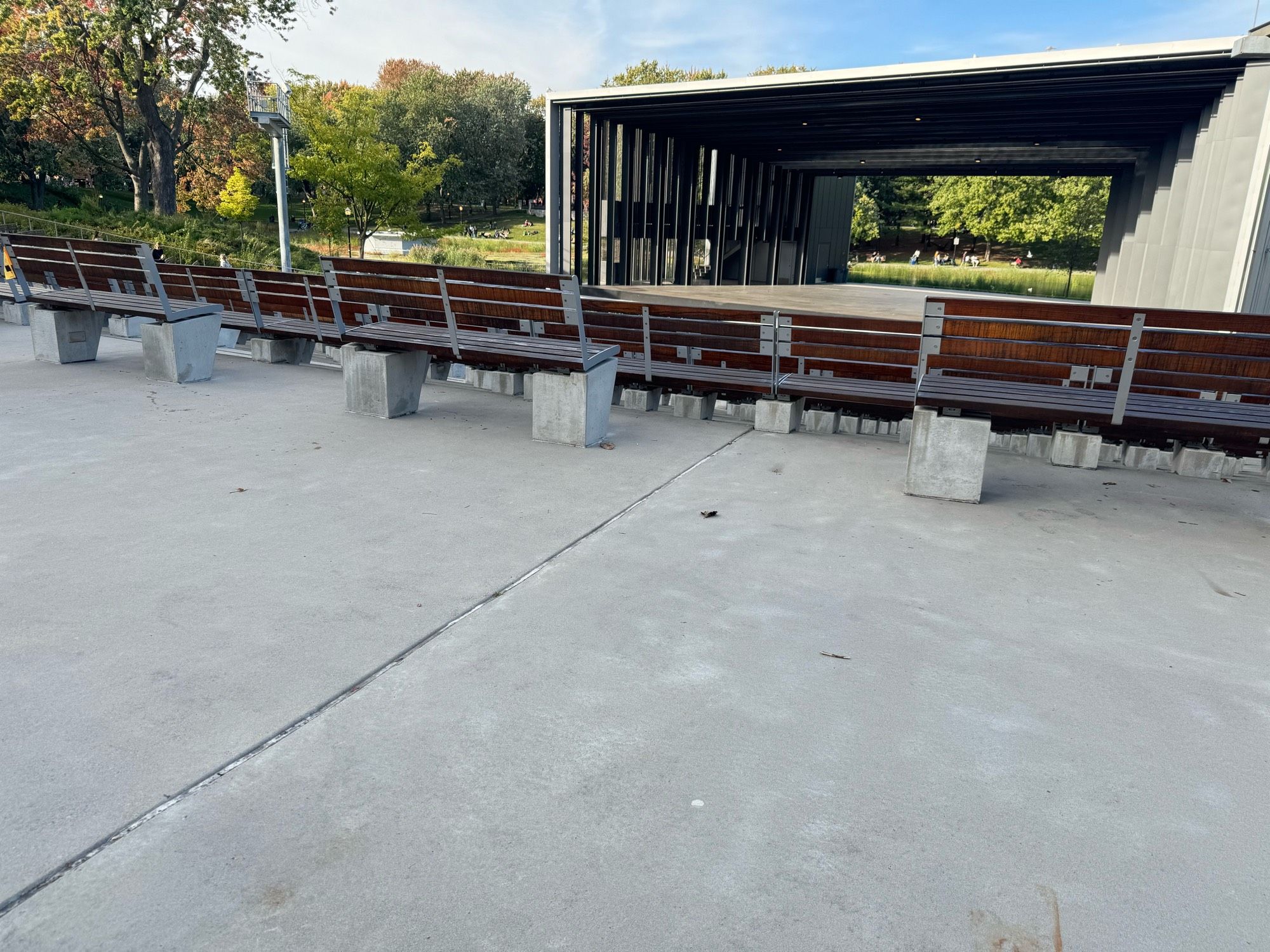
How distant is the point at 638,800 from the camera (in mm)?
2598

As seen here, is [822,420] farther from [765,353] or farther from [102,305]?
[102,305]

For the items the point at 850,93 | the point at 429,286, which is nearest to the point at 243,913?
the point at 429,286

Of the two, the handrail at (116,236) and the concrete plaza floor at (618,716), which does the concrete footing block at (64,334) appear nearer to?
the concrete plaza floor at (618,716)

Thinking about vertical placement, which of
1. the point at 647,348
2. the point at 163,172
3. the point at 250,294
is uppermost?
the point at 163,172

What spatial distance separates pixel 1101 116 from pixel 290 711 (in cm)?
3091

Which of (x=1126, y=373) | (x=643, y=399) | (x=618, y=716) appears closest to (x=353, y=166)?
(x=643, y=399)

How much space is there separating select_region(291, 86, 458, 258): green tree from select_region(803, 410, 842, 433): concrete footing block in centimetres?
2925

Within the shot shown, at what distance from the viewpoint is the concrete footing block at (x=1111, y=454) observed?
6.83 meters

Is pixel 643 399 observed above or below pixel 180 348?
below

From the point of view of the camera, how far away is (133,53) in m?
32.6

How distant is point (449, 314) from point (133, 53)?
1347 inches

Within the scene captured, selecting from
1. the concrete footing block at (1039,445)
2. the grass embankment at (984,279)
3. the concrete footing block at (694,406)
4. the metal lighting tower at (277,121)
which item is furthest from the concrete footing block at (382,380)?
the grass embankment at (984,279)

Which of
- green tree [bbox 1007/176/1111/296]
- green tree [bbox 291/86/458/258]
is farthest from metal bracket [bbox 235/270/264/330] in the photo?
green tree [bbox 1007/176/1111/296]

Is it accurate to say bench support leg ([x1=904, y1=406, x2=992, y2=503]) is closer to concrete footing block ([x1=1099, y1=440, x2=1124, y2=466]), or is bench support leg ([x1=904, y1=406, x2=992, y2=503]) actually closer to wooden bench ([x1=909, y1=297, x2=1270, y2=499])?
wooden bench ([x1=909, y1=297, x2=1270, y2=499])
